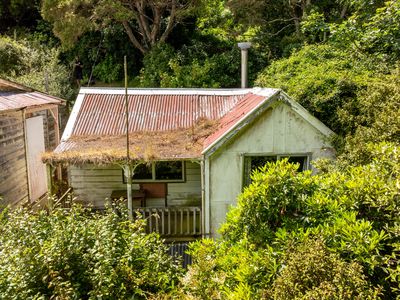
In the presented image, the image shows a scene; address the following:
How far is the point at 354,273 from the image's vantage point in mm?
3596

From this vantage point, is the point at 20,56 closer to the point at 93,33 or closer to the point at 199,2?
the point at 93,33

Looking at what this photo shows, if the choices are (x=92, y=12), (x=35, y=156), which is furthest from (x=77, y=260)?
(x=92, y=12)

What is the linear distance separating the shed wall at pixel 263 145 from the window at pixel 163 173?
2.43m

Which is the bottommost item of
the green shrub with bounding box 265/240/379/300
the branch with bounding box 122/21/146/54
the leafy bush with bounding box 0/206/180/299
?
the leafy bush with bounding box 0/206/180/299

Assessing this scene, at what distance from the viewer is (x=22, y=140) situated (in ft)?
41.9

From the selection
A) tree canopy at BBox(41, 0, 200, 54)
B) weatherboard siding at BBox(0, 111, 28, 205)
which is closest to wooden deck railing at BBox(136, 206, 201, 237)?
weatherboard siding at BBox(0, 111, 28, 205)

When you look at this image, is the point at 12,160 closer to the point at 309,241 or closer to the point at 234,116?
the point at 234,116

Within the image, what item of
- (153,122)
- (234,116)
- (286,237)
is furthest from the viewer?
(153,122)

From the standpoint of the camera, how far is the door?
13430mm

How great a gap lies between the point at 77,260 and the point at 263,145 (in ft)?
20.7

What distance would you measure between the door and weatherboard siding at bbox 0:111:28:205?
55cm

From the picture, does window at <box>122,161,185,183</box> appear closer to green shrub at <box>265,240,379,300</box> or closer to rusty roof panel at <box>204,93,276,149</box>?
rusty roof panel at <box>204,93,276,149</box>

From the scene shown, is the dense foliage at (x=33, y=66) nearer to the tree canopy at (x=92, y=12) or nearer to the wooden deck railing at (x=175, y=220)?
the tree canopy at (x=92, y=12)

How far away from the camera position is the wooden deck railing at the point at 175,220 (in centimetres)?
1074
